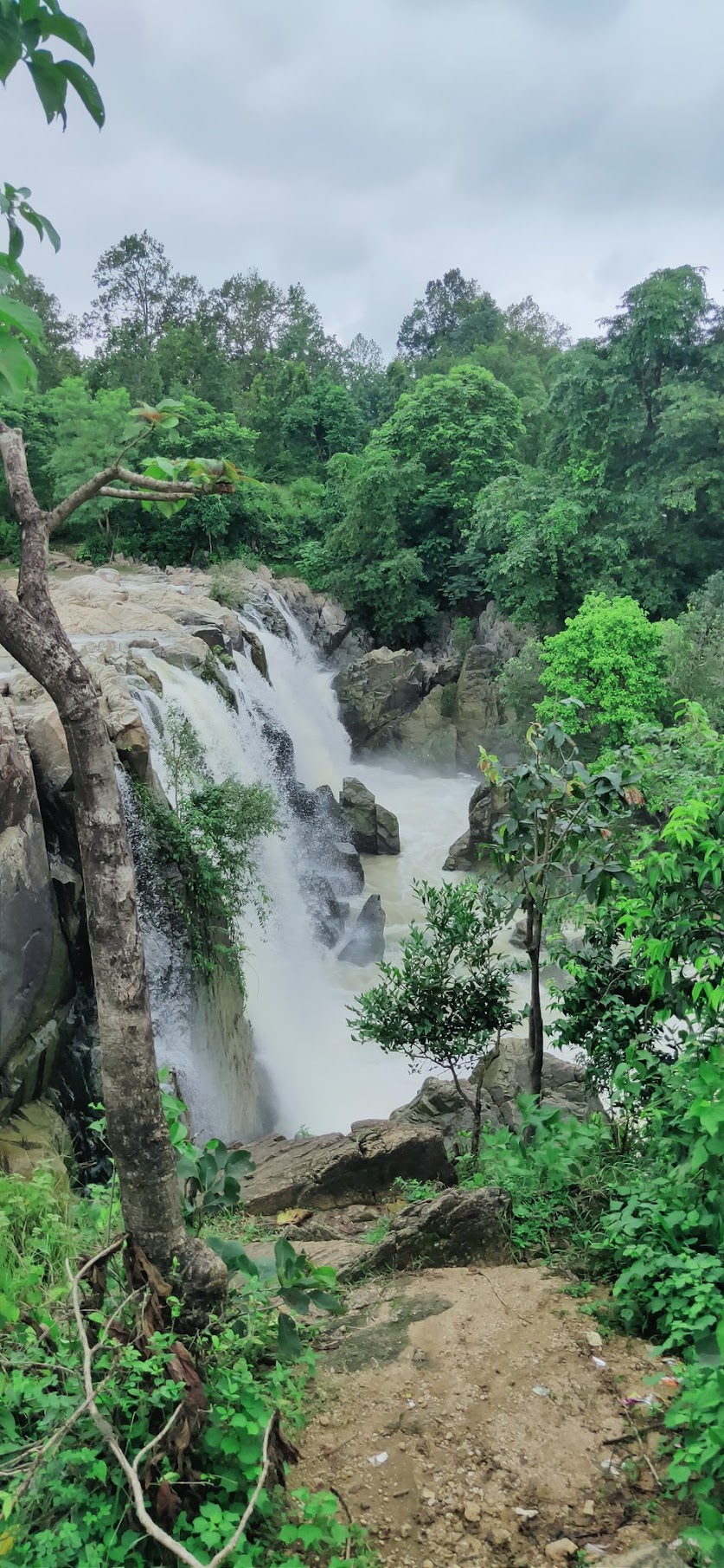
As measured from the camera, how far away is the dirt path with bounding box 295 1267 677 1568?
92.5 inches

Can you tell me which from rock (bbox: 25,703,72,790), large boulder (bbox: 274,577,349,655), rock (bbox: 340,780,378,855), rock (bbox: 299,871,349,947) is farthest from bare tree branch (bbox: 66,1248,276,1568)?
large boulder (bbox: 274,577,349,655)

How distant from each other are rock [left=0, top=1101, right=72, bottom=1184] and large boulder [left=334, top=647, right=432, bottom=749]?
13823mm

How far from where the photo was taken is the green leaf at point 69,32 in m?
1.30

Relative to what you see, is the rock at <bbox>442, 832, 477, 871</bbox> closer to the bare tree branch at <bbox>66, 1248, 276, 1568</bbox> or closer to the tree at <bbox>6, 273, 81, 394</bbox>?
the bare tree branch at <bbox>66, 1248, 276, 1568</bbox>

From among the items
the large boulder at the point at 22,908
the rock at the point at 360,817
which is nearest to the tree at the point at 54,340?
the rock at the point at 360,817

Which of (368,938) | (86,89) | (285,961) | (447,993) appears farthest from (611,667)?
(86,89)

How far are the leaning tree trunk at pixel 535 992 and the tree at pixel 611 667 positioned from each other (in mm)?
8733

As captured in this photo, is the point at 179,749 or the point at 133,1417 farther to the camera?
the point at 179,749

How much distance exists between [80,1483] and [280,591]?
20.7 metres

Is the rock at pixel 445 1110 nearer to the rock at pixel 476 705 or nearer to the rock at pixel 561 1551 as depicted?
the rock at pixel 561 1551

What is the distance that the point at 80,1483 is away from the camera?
6.81ft

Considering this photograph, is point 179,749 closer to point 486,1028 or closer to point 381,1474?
point 486,1028

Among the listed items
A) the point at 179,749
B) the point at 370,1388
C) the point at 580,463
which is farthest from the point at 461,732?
the point at 370,1388

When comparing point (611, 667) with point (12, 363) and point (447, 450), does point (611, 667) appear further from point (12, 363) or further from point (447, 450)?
point (12, 363)
